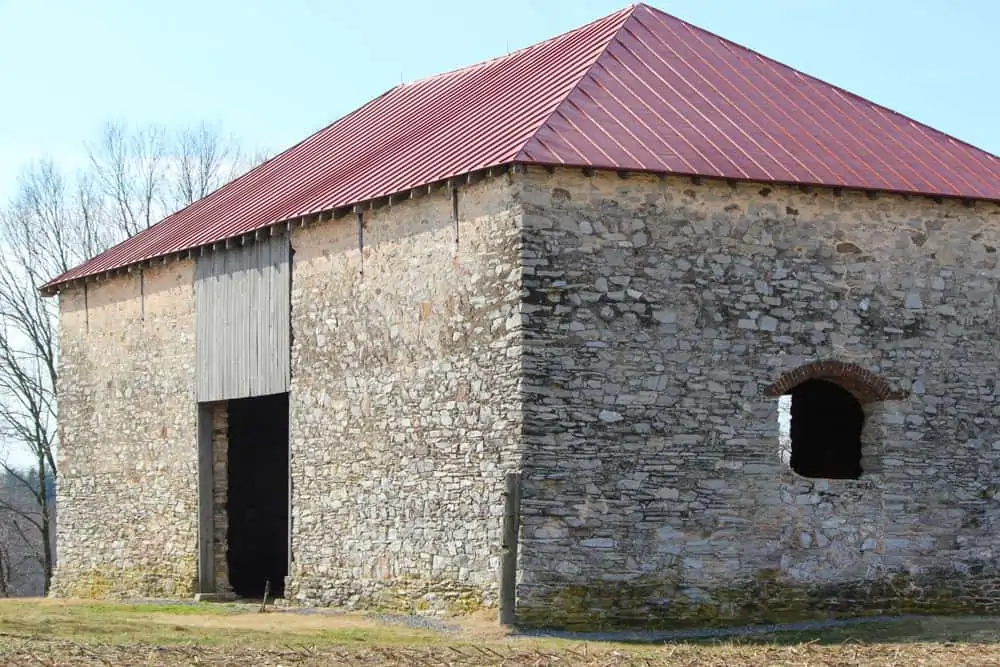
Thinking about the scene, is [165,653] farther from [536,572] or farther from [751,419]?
[751,419]

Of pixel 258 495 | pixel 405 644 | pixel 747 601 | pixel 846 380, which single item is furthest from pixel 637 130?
pixel 258 495

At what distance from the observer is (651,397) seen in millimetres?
14867

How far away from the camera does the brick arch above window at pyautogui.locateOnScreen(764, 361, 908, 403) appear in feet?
50.4

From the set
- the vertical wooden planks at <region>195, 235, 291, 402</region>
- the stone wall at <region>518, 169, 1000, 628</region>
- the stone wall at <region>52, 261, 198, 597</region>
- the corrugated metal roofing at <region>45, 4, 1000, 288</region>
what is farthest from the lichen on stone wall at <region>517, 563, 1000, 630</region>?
the stone wall at <region>52, 261, 198, 597</region>

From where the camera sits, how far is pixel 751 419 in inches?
598

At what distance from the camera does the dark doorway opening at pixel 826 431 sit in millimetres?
17641

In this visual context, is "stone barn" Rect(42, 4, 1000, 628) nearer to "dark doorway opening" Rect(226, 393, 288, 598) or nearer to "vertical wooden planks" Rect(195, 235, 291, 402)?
"vertical wooden planks" Rect(195, 235, 291, 402)

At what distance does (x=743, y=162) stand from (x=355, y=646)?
6.59 m

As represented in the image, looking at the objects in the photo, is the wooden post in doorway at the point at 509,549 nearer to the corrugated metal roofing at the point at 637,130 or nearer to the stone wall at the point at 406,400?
the stone wall at the point at 406,400

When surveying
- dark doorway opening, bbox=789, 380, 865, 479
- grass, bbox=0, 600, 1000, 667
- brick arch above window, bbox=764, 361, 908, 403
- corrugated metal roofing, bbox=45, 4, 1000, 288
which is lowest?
grass, bbox=0, 600, 1000, 667

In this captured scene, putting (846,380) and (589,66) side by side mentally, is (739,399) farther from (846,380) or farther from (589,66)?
(589,66)

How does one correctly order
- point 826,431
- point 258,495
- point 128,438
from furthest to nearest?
point 128,438
point 258,495
point 826,431

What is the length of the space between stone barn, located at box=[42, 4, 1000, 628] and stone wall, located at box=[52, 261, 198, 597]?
2.18 meters

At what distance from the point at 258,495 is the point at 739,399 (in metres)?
8.95
